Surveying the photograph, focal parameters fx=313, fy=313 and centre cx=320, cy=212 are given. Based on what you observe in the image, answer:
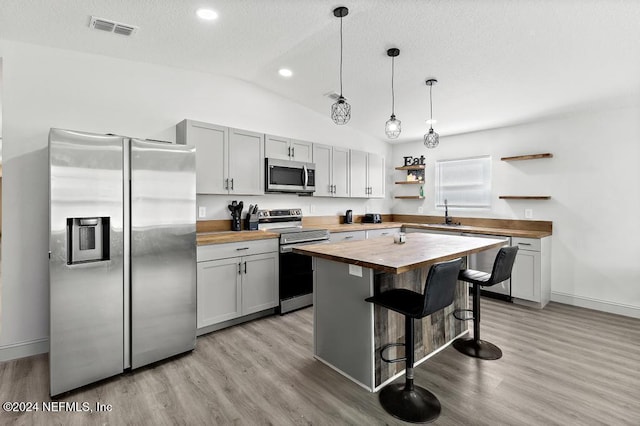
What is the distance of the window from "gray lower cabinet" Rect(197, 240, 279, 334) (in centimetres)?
324

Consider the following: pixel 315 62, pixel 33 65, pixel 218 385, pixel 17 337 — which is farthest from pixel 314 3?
pixel 17 337

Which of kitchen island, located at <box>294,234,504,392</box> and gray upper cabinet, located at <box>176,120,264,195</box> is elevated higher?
gray upper cabinet, located at <box>176,120,264,195</box>

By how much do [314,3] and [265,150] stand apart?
1787 mm

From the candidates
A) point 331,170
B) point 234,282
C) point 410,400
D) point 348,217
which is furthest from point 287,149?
point 410,400

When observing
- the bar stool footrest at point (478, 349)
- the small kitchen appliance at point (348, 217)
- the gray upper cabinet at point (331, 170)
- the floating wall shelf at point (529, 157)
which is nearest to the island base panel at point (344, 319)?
the bar stool footrest at point (478, 349)

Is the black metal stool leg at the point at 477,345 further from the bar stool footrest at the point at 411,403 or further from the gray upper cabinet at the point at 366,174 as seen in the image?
the gray upper cabinet at the point at 366,174

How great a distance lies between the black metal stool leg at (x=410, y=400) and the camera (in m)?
1.92

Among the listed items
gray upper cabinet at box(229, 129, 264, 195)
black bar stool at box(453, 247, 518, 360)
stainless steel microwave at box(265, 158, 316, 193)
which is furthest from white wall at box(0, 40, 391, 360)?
black bar stool at box(453, 247, 518, 360)

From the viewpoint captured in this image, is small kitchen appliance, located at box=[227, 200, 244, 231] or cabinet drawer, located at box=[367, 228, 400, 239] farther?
cabinet drawer, located at box=[367, 228, 400, 239]

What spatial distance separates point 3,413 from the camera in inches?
77.6

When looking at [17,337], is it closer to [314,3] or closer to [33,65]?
[33,65]

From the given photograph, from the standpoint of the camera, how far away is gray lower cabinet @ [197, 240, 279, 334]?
3.09 m

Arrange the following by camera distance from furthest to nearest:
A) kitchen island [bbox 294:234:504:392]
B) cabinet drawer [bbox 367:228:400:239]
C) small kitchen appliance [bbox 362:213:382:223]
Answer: small kitchen appliance [bbox 362:213:382:223]
cabinet drawer [bbox 367:228:400:239]
kitchen island [bbox 294:234:504:392]

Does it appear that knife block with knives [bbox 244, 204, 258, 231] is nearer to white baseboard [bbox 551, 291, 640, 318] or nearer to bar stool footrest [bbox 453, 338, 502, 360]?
bar stool footrest [bbox 453, 338, 502, 360]
